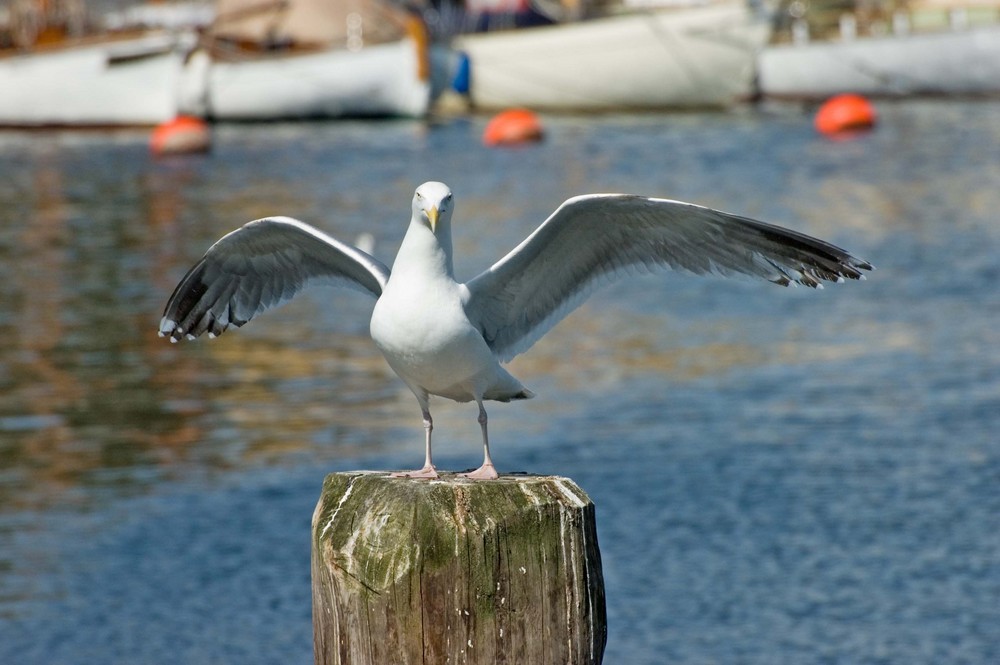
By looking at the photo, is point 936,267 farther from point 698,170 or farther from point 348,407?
point 698,170

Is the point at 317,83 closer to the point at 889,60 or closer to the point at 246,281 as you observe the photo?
the point at 889,60

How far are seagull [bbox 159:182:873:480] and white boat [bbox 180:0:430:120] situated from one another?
40.2m

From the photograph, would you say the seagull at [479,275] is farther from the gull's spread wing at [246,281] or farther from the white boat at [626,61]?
the white boat at [626,61]

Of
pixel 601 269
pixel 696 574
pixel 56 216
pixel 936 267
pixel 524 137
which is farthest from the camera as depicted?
pixel 524 137

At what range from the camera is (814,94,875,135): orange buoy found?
134ft

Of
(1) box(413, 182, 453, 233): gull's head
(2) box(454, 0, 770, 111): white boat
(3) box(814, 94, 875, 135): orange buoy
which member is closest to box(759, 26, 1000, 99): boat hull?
(2) box(454, 0, 770, 111): white boat

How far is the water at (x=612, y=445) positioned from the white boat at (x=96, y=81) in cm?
2083

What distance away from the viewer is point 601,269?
7121 millimetres

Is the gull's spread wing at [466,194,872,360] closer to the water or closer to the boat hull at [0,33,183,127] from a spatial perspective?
the water

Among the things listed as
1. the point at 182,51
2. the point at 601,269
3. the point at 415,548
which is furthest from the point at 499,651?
the point at 182,51

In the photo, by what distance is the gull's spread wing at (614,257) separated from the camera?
658 cm

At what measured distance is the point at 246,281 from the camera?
7293 mm

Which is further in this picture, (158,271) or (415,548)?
(158,271)

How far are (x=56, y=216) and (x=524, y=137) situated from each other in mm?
14497
